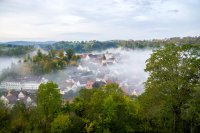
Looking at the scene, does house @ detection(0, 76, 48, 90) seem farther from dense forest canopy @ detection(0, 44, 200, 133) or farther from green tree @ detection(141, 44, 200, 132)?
green tree @ detection(141, 44, 200, 132)

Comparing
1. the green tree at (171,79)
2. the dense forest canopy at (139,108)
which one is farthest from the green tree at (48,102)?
the green tree at (171,79)

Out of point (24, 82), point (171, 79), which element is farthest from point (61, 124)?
point (24, 82)

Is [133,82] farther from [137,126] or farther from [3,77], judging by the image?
[137,126]

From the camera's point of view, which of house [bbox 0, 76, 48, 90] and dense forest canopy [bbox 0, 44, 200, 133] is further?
house [bbox 0, 76, 48, 90]

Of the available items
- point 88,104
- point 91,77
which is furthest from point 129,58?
point 88,104

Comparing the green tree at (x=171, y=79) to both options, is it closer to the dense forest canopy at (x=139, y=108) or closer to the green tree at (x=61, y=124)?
the dense forest canopy at (x=139, y=108)

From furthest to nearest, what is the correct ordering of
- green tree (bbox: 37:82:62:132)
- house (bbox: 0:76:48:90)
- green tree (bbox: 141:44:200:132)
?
house (bbox: 0:76:48:90) < green tree (bbox: 37:82:62:132) < green tree (bbox: 141:44:200:132)

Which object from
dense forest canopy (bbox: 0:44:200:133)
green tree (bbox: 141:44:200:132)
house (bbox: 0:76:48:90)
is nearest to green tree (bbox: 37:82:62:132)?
dense forest canopy (bbox: 0:44:200:133)

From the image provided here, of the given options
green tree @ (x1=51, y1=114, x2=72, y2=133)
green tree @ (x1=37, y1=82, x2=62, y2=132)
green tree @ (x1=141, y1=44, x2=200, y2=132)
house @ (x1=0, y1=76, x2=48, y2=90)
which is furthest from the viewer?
house @ (x1=0, y1=76, x2=48, y2=90)
